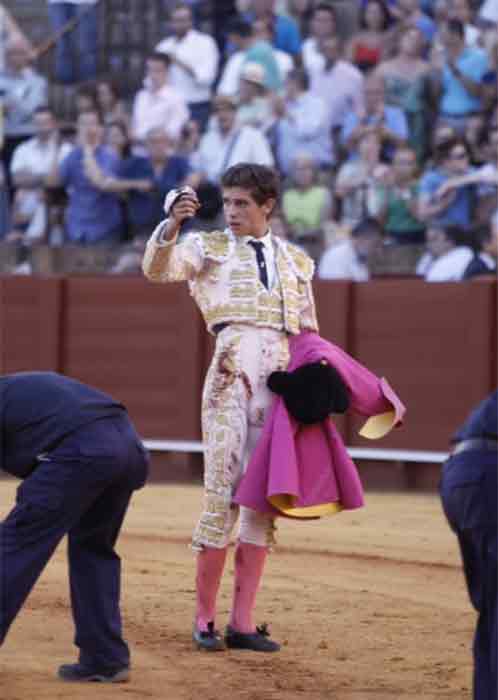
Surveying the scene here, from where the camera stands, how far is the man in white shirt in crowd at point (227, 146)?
10430mm

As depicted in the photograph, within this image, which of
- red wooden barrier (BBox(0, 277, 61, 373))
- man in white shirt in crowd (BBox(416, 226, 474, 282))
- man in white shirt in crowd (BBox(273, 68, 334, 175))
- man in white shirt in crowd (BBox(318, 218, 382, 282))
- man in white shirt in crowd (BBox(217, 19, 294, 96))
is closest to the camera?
man in white shirt in crowd (BBox(416, 226, 474, 282))

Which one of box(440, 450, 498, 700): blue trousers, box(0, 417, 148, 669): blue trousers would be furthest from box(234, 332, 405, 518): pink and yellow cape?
box(440, 450, 498, 700): blue trousers

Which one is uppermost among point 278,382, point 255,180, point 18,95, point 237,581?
point 18,95

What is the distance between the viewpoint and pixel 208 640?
502 cm

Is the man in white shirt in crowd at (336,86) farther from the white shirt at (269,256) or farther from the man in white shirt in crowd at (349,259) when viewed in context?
the white shirt at (269,256)

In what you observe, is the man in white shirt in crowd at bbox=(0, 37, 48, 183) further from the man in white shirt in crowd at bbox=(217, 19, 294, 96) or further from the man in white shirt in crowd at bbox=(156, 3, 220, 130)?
the man in white shirt in crowd at bbox=(217, 19, 294, 96)

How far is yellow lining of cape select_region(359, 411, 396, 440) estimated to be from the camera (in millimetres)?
5223

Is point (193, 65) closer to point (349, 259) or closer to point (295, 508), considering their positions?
point (349, 259)

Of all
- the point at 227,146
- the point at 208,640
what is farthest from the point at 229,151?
the point at 208,640

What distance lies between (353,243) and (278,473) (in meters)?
5.43

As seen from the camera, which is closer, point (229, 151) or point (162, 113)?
point (229, 151)

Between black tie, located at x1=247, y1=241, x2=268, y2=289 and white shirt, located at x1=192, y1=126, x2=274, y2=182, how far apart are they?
204 inches

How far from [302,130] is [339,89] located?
40 cm

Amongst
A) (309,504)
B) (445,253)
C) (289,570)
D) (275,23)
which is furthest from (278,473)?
(275,23)
